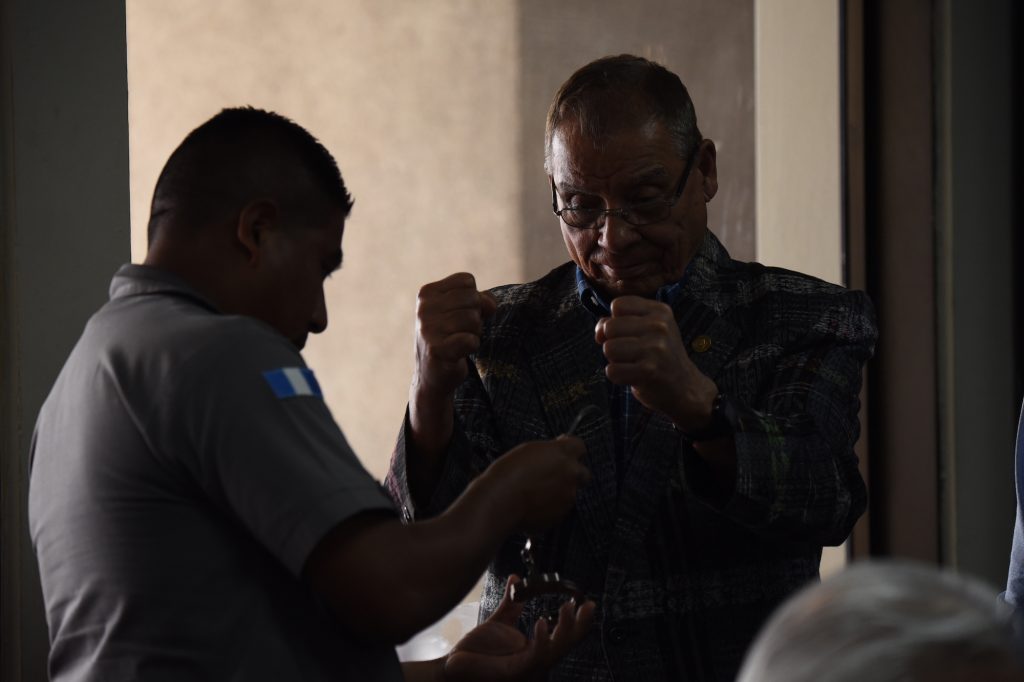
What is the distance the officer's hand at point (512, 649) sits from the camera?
1.40m

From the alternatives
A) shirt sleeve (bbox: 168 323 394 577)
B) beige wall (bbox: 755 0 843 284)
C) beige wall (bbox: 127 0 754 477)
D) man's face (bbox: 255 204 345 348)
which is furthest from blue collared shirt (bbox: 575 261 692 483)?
beige wall (bbox: 755 0 843 284)

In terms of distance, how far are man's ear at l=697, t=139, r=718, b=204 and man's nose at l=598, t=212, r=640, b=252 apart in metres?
0.15

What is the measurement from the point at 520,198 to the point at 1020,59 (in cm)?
131

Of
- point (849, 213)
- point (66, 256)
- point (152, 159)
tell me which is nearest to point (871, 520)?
point (849, 213)

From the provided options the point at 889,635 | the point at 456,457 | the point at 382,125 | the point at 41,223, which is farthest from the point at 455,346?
the point at 382,125

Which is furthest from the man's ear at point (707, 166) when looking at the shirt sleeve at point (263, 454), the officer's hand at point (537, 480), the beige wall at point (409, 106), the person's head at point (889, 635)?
the beige wall at point (409, 106)

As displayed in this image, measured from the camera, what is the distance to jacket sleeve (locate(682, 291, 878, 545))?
4.81ft

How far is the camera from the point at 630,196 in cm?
167

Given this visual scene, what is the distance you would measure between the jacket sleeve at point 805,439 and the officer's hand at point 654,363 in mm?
63

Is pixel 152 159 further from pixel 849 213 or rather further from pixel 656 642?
pixel 849 213

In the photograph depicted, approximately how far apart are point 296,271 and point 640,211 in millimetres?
573

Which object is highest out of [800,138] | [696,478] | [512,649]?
[800,138]

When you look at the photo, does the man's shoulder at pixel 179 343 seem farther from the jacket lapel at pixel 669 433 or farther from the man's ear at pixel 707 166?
the man's ear at pixel 707 166

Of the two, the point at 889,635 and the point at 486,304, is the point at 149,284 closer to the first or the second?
the point at 486,304
